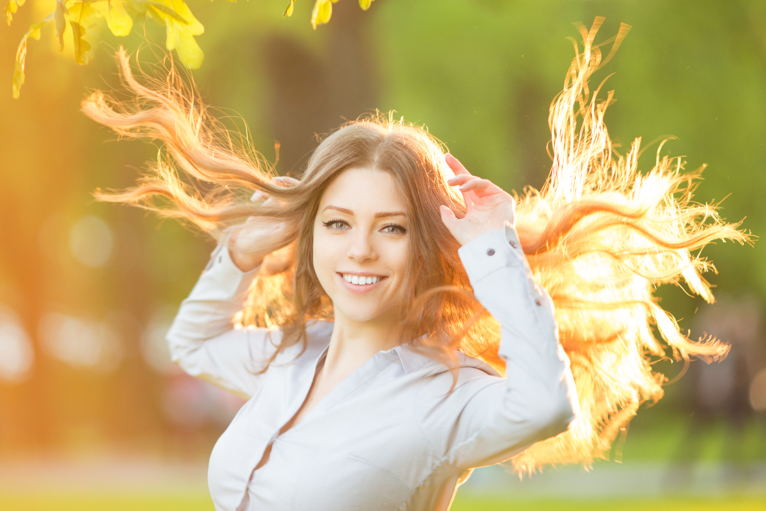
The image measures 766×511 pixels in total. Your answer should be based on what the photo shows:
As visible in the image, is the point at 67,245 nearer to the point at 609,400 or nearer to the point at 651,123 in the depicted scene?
the point at 651,123

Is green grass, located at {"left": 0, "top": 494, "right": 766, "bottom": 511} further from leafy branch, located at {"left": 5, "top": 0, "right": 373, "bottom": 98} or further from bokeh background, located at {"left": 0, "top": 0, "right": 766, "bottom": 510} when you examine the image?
leafy branch, located at {"left": 5, "top": 0, "right": 373, "bottom": 98}

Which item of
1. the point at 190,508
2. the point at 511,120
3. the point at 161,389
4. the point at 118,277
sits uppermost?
the point at 118,277

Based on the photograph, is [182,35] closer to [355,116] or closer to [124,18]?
[124,18]

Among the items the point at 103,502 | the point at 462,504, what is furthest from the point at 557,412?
the point at 103,502

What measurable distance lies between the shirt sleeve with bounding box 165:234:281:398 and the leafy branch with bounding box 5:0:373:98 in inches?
34.3

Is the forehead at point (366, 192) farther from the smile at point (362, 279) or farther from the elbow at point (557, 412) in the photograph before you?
the elbow at point (557, 412)

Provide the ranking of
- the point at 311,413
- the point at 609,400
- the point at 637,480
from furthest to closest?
the point at 637,480
the point at 609,400
the point at 311,413

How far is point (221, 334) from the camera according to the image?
308 centimetres

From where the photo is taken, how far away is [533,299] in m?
1.97

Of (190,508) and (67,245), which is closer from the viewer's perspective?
(190,508)

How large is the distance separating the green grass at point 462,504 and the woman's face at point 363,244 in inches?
253

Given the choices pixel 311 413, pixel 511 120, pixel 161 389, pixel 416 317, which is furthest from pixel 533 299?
pixel 161 389

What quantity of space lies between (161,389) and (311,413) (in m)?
13.0

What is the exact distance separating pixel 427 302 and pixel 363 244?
0.30 metres
